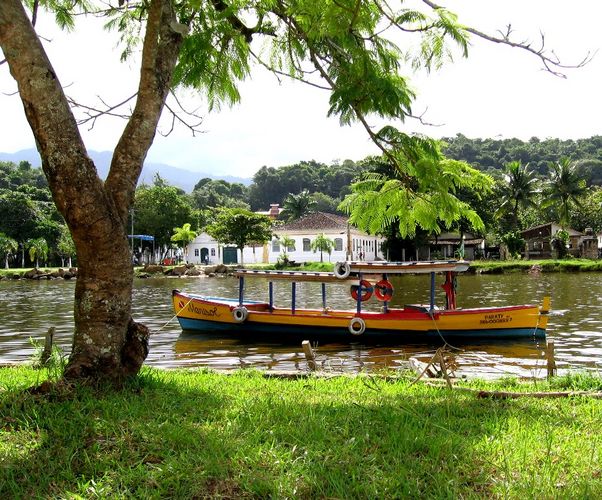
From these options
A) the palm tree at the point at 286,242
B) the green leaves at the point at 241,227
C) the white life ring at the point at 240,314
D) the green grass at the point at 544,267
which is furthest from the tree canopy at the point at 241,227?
the white life ring at the point at 240,314

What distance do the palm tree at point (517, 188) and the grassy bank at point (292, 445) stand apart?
161 ft

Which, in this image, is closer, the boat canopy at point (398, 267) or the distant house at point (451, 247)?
the boat canopy at point (398, 267)

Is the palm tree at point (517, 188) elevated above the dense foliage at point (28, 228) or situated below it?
above

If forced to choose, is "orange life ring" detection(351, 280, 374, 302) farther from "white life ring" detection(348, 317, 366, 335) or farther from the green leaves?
the green leaves

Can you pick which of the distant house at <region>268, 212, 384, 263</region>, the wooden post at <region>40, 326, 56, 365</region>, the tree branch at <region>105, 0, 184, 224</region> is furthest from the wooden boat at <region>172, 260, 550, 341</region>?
the distant house at <region>268, 212, 384, 263</region>

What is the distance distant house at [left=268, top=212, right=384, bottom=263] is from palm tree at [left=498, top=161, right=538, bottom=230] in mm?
13697

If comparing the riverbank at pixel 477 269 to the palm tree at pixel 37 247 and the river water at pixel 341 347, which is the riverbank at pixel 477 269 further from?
the river water at pixel 341 347

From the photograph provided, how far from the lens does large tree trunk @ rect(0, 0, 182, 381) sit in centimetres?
487

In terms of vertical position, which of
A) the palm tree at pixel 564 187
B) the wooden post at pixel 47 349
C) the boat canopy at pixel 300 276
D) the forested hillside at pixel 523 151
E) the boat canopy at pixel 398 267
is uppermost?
the forested hillside at pixel 523 151

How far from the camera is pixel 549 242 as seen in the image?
54.8 metres

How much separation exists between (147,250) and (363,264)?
5554 centimetres

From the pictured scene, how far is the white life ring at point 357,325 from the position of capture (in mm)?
14094

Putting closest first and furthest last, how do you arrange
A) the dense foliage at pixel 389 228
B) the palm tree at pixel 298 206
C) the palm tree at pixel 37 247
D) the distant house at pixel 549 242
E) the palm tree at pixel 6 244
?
the palm tree at pixel 6 244 → the palm tree at pixel 37 247 → the dense foliage at pixel 389 228 → the distant house at pixel 549 242 → the palm tree at pixel 298 206

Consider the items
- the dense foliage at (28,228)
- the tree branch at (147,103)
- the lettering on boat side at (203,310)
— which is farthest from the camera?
the dense foliage at (28,228)
